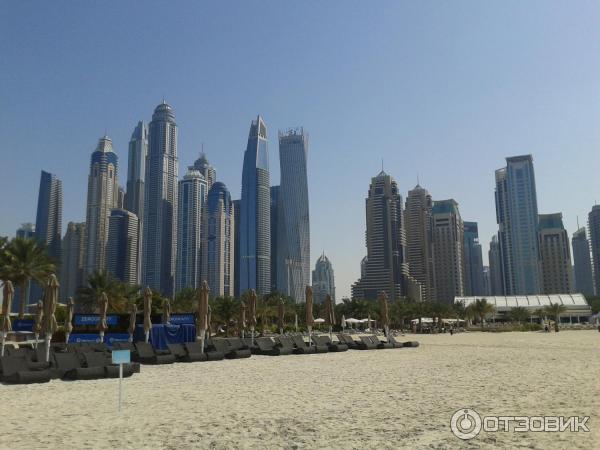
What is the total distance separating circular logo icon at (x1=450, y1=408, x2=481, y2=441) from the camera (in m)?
7.83

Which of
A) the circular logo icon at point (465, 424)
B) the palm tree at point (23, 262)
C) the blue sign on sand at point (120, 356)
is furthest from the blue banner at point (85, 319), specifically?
the circular logo icon at point (465, 424)

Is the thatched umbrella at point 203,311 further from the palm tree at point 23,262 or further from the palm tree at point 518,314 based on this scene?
the palm tree at point 518,314

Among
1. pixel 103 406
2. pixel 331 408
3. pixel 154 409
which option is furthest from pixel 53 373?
pixel 331 408

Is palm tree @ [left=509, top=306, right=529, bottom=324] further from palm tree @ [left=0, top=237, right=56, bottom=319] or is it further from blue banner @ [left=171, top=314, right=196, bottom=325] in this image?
palm tree @ [left=0, top=237, right=56, bottom=319]

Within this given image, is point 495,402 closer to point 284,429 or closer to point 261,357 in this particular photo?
point 284,429

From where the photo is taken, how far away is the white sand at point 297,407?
7.61 metres

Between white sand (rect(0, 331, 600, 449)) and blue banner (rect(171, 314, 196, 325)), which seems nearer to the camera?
white sand (rect(0, 331, 600, 449))

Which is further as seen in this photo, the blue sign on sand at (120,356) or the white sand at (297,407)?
the blue sign on sand at (120,356)

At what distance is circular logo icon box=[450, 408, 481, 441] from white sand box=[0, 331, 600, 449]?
0.15 metres

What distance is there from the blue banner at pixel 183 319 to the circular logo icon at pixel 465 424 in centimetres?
2346

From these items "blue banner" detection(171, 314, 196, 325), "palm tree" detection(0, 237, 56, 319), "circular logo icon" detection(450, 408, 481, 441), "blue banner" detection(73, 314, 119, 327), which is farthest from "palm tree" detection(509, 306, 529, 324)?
"circular logo icon" detection(450, 408, 481, 441)

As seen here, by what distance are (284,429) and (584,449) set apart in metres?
4.22

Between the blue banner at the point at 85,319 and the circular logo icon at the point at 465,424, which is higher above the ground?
the blue banner at the point at 85,319

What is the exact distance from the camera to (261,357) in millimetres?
23281
